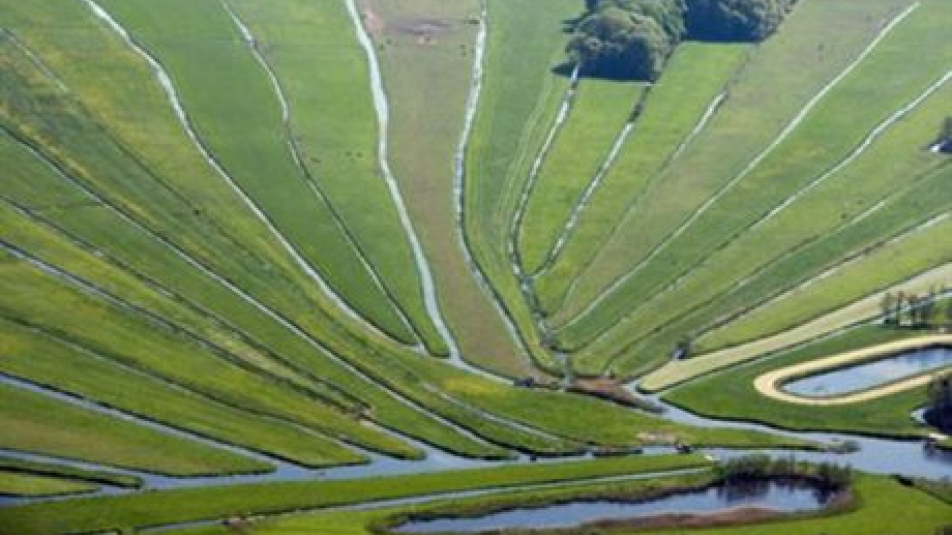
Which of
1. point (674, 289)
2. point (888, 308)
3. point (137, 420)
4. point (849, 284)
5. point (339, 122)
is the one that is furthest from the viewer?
point (339, 122)

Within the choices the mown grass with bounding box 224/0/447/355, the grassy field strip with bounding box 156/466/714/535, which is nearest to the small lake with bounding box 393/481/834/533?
the grassy field strip with bounding box 156/466/714/535

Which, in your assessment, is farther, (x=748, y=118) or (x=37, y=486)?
(x=748, y=118)

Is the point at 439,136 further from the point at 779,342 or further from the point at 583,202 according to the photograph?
the point at 779,342

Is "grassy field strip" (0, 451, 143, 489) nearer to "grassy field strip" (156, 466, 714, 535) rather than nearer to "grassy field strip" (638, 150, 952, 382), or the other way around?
"grassy field strip" (156, 466, 714, 535)

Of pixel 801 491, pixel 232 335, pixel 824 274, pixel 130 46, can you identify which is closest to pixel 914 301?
pixel 824 274

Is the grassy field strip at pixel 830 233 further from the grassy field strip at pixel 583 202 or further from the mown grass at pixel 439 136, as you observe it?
the mown grass at pixel 439 136

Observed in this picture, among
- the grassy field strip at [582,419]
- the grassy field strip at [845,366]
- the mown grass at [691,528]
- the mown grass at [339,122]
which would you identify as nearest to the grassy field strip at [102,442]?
the mown grass at [691,528]

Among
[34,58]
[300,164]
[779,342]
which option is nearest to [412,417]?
[779,342]

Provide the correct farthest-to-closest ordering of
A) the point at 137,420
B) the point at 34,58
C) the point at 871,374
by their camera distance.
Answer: the point at 34,58, the point at 871,374, the point at 137,420
